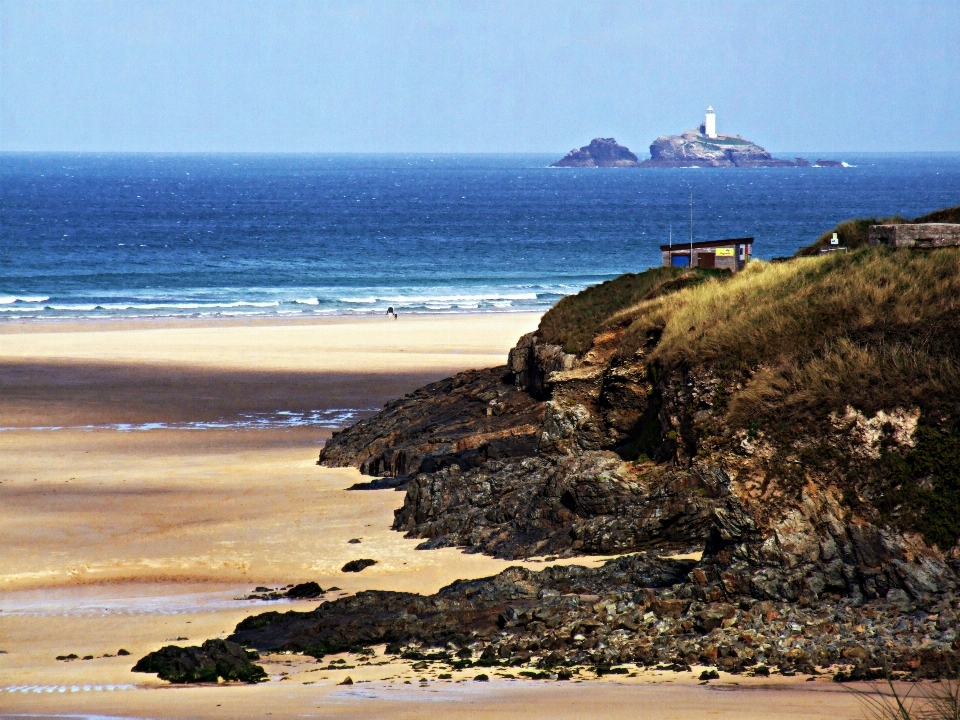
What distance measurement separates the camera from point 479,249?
98.2 metres

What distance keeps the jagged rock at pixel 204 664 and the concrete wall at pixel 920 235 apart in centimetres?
1375

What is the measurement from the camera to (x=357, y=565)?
1997 cm

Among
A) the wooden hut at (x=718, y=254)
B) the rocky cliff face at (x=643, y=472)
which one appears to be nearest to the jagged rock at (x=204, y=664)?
the rocky cliff face at (x=643, y=472)

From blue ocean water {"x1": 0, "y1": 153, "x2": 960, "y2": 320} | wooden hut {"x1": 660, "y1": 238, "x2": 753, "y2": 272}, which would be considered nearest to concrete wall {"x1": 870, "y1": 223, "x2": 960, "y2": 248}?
wooden hut {"x1": 660, "y1": 238, "x2": 753, "y2": 272}

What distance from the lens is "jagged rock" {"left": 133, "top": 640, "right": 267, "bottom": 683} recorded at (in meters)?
14.5

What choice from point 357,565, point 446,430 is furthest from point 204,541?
point 446,430

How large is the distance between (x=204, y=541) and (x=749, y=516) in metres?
10.5

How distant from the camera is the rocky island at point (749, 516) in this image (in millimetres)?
14281

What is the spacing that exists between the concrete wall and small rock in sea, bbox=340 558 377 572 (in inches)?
419

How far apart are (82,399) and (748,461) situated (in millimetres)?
26880

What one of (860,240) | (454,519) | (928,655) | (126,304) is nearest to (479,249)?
(126,304)

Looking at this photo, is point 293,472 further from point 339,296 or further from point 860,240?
point 339,296

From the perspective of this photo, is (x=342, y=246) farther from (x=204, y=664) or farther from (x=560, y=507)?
(x=204, y=664)

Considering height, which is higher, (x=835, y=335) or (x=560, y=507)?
(x=835, y=335)
